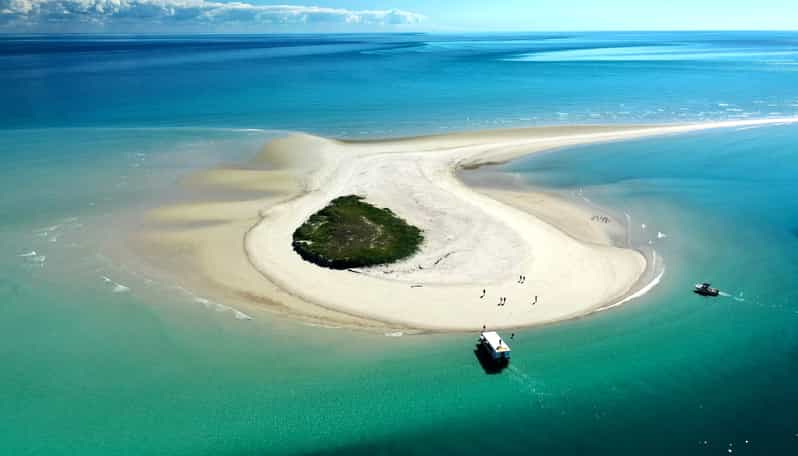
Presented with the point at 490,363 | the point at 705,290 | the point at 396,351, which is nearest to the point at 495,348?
the point at 490,363

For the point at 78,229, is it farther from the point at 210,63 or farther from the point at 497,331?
the point at 210,63

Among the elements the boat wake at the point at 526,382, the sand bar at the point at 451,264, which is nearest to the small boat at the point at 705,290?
the sand bar at the point at 451,264

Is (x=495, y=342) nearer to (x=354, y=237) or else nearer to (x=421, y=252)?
(x=421, y=252)

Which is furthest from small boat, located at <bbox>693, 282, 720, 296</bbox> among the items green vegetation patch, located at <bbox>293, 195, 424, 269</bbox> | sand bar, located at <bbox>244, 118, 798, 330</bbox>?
green vegetation patch, located at <bbox>293, 195, 424, 269</bbox>

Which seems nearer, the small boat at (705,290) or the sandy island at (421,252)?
the sandy island at (421,252)

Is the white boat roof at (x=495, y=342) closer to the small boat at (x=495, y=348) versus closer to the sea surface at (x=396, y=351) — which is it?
the small boat at (x=495, y=348)

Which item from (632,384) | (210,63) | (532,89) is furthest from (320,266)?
(210,63)

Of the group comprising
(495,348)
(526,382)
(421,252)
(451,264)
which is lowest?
(526,382)
